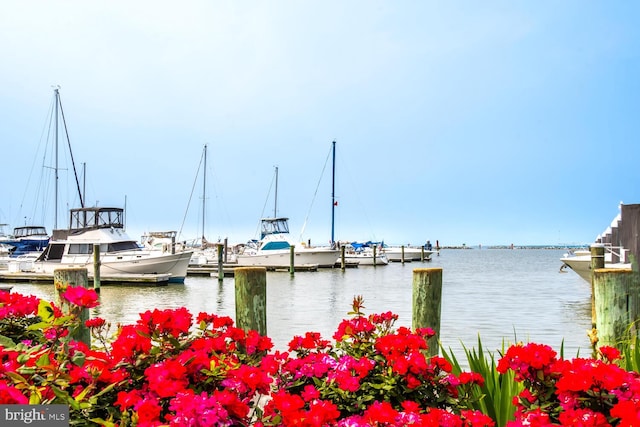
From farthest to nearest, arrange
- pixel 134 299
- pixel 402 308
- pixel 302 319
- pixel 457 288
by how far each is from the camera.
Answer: pixel 457 288 → pixel 134 299 → pixel 402 308 → pixel 302 319

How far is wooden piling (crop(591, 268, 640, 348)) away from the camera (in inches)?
209

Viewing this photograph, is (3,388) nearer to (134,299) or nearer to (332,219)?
(134,299)

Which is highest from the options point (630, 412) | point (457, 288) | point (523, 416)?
point (630, 412)

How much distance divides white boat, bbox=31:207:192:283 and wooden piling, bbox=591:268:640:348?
28.0m

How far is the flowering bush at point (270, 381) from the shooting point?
2.67m

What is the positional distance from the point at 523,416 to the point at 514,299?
80.3 feet

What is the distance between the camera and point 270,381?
3.14 m

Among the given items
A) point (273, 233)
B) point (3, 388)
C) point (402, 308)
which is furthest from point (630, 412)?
point (273, 233)

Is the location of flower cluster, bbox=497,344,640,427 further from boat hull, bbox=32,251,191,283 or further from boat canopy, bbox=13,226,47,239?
boat canopy, bbox=13,226,47,239

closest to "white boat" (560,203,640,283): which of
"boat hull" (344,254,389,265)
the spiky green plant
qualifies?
the spiky green plant

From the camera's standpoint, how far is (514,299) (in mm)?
25844

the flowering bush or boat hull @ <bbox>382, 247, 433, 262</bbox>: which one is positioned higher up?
the flowering bush

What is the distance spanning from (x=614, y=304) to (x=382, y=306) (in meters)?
17.9

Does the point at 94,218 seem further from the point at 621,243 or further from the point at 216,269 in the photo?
the point at 621,243
